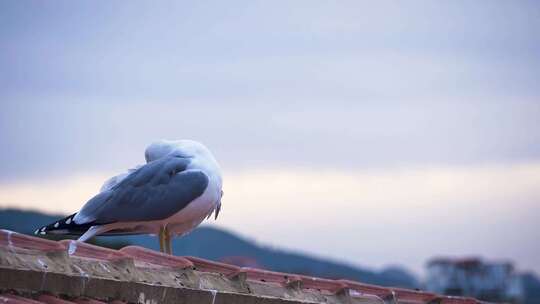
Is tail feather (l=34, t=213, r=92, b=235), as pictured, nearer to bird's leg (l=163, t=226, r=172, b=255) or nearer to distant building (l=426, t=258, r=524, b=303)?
bird's leg (l=163, t=226, r=172, b=255)

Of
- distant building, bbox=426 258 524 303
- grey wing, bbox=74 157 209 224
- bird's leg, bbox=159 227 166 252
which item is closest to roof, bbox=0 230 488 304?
grey wing, bbox=74 157 209 224

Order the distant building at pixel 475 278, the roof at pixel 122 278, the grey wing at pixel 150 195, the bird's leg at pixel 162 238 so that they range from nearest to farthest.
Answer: the roof at pixel 122 278 → the grey wing at pixel 150 195 → the bird's leg at pixel 162 238 → the distant building at pixel 475 278

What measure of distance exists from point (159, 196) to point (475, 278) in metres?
56.3

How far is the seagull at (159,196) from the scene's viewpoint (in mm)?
11438

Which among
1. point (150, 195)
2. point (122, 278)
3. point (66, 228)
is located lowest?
point (122, 278)

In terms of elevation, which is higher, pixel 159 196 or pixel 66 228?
pixel 159 196

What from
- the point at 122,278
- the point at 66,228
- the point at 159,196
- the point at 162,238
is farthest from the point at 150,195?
the point at 122,278

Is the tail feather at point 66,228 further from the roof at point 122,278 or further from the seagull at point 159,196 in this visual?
the roof at point 122,278

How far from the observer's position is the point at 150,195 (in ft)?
37.7

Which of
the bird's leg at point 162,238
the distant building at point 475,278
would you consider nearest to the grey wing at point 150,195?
the bird's leg at point 162,238

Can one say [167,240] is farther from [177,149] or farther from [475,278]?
[475,278]

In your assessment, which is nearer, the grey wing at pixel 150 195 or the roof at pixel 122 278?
the roof at pixel 122 278

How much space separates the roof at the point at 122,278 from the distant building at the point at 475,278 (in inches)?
2154

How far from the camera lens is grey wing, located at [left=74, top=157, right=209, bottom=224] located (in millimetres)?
11422
